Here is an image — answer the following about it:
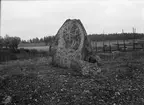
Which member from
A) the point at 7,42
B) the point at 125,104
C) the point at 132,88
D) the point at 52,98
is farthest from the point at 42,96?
the point at 7,42

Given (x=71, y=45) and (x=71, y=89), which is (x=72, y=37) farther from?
(x=71, y=89)

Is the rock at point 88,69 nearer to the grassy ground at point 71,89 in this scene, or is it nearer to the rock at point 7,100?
the grassy ground at point 71,89

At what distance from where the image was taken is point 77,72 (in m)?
7.15

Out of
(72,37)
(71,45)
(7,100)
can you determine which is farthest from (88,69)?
(7,100)

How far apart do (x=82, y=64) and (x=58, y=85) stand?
5.32ft

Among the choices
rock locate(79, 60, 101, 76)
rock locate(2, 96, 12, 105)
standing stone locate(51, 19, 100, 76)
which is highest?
standing stone locate(51, 19, 100, 76)

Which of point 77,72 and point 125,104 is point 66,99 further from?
point 77,72

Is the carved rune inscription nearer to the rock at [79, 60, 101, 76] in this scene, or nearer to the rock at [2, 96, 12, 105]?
the rock at [79, 60, 101, 76]

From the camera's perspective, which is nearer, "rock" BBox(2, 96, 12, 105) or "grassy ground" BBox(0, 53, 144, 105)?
"rock" BBox(2, 96, 12, 105)

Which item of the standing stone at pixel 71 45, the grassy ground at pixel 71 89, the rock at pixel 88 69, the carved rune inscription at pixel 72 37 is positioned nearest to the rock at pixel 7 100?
the grassy ground at pixel 71 89

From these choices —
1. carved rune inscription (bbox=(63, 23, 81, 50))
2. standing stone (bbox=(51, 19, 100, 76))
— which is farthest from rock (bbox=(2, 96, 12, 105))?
carved rune inscription (bbox=(63, 23, 81, 50))

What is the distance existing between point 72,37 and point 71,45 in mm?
326

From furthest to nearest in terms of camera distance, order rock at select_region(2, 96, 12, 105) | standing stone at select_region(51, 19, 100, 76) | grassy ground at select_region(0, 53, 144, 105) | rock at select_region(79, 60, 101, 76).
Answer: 1. standing stone at select_region(51, 19, 100, 76)
2. rock at select_region(79, 60, 101, 76)
3. grassy ground at select_region(0, 53, 144, 105)
4. rock at select_region(2, 96, 12, 105)

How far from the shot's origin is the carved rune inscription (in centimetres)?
780
